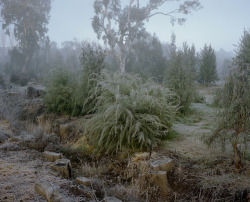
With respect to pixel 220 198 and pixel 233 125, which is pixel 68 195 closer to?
pixel 220 198

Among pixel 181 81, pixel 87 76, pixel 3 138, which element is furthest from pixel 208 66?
pixel 3 138

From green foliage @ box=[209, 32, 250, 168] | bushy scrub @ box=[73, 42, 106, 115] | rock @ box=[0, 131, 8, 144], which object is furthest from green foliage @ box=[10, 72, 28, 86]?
green foliage @ box=[209, 32, 250, 168]

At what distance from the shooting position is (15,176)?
3125 mm

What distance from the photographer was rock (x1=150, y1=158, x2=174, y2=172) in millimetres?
3324

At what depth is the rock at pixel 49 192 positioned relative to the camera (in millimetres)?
2432

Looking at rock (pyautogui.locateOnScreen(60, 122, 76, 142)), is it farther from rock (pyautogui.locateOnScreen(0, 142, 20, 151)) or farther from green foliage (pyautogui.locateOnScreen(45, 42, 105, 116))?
rock (pyautogui.locateOnScreen(0, 142, 20, 151))

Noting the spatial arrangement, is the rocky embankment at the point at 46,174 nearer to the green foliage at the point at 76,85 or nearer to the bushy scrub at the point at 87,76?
the bushy scrub at the point at 87,76

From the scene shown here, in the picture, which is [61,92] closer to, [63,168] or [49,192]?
[63,168]

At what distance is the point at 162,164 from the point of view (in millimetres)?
3352

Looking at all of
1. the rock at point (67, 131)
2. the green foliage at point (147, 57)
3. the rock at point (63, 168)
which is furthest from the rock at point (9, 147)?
the green foliage at point (147, 57)

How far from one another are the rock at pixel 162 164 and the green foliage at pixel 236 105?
77 centimetres

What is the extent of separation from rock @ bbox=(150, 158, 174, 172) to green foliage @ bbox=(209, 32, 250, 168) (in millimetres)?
773

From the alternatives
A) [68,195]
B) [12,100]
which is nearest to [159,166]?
[68,195]

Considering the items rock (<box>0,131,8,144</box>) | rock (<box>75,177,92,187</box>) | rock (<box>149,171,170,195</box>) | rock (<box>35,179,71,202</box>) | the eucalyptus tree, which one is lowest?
rock (<box>149,171,170,195</box>)
